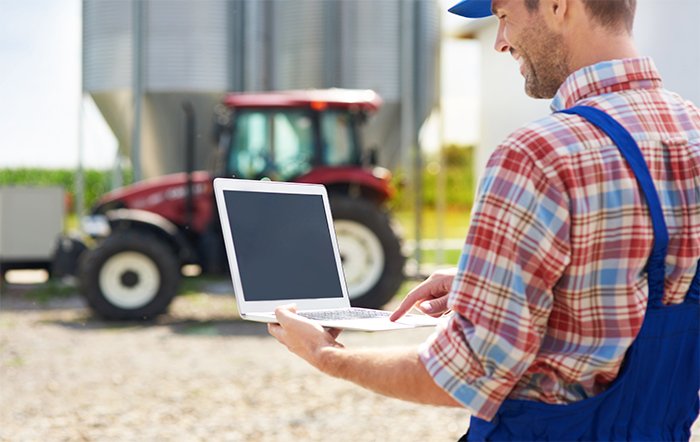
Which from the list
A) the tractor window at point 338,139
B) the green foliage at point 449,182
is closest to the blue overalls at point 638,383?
the tractor window at point 338,139

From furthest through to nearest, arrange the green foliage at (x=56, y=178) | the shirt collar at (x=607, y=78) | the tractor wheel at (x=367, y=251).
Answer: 1. the green foliage at (x=56, y=178)
2. the tractor wheel at (x=367, y=251)
3. the shirt collar at (x=607, y=78)

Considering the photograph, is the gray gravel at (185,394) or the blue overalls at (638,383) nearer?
the blue overalls at (638,383)

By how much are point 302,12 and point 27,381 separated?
7200mm

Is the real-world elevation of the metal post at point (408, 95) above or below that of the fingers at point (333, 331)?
above

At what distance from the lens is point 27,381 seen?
5.01 meters

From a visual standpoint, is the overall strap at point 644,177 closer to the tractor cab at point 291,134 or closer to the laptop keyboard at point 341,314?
the laptop keyboard at point 341,314

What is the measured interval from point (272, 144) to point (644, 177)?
22.6 feet

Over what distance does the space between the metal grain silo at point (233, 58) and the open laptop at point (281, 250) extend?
30.4ft

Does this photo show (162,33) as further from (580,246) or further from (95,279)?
(580,246)

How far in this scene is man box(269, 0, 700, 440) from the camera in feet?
3.43

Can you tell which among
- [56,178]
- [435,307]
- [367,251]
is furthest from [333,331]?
[56,178]

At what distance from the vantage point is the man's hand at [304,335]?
1215 mm

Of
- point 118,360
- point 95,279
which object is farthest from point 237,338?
point 95,279

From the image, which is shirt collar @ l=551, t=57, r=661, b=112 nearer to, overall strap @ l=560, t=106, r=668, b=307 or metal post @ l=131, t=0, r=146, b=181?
overall strap @ l=560, t=106, r=668, b=307
